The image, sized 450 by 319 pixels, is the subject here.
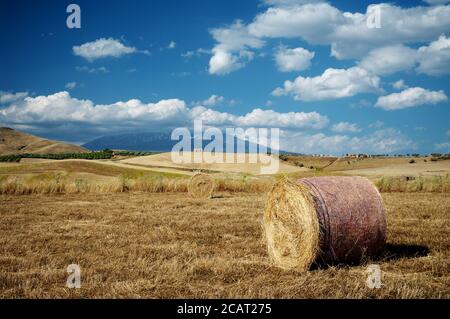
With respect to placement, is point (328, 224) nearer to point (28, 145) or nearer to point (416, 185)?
point (416, 185)

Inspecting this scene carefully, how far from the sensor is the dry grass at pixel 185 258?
6.23 m

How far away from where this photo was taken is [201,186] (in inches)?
863

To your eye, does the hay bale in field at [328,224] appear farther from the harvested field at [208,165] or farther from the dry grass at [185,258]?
the harvested field at [208,165]

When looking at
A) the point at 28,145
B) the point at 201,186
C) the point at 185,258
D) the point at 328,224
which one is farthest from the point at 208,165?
the point at 28,145

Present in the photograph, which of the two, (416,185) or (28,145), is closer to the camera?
(416,185)

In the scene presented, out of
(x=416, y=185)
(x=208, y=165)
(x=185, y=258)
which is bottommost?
(x=185, y=258)

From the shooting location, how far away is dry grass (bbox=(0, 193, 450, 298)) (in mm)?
6227

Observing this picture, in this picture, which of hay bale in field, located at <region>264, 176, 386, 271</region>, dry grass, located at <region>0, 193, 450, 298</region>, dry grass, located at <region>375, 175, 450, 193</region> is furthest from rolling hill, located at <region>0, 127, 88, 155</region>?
hay bale in field, located at <region>264, 176, 386, 271</region>

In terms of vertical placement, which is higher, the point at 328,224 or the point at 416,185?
the point at 328,224

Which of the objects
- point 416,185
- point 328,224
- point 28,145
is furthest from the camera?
point 28,145

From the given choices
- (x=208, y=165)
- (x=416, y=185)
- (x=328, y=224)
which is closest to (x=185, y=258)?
(x=328, y=224)

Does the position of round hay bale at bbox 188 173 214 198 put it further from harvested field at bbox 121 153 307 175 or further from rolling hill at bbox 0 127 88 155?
rolling hill at bbox 0 127 88 155

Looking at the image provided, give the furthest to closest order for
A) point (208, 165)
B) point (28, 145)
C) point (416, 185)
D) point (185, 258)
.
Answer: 1. point (28, 145)
2. point (208, 165)
3. point (416, 185)
4. point (185, 258)

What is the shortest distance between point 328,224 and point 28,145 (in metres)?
184
